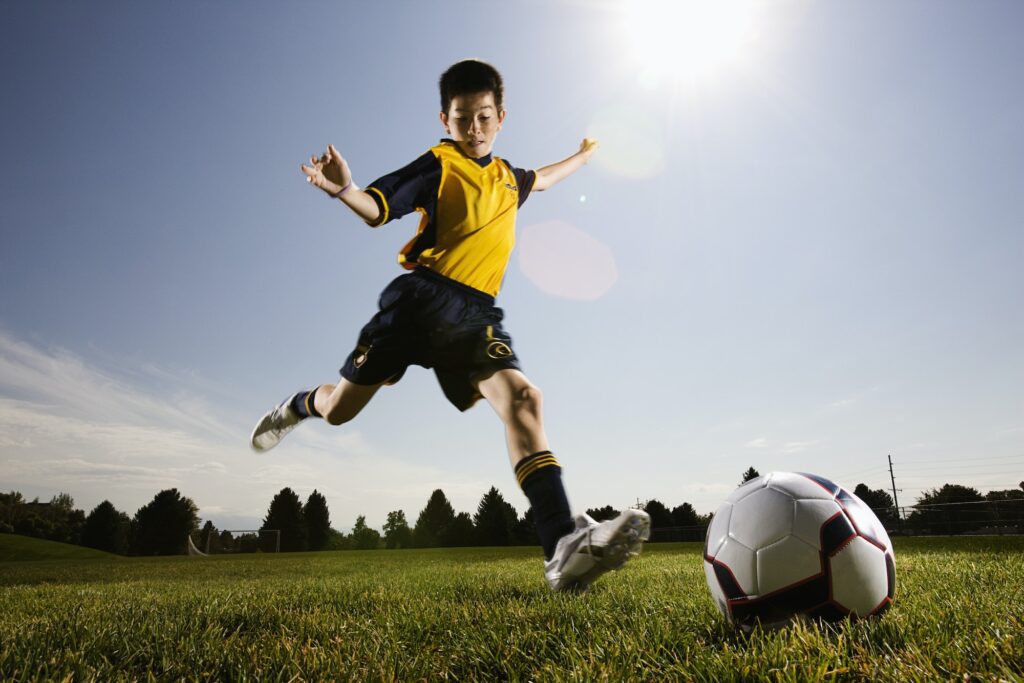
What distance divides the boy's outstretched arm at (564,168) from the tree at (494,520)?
4890cm

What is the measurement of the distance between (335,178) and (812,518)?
329 centimetres

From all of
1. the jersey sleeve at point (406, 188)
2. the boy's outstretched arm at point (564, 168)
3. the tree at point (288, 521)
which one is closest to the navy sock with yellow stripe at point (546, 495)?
the jersey sleeve at point (406, 188)

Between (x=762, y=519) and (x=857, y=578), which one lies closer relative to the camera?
(x=857, y=578)

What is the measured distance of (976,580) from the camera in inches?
132

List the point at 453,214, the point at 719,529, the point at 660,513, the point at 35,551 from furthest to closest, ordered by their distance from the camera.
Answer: the point at 660,513 < the point at 35,551 < the point at 453,214 < the point at 719,529

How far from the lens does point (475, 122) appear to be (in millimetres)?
4605

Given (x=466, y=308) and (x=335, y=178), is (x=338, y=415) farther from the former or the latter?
(x=335, y=178)

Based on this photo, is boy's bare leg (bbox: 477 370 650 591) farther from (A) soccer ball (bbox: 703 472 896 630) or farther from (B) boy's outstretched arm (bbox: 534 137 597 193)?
(B) boy's outstretched arm (bbox: 534 137 597 193)

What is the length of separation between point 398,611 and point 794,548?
73.2 inches

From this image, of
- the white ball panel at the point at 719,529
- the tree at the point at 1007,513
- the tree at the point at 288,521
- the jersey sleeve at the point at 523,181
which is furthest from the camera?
the tree at the point at 288,521

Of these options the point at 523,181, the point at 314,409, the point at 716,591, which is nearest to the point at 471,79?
the point at 523,181

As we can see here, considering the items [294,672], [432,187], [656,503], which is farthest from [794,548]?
[656,503]

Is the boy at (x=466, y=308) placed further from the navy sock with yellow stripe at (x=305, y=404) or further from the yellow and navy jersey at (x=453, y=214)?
the navy sock with yellow stripe at (x=305, y=404)

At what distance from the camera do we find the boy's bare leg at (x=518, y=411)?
11.6ft
